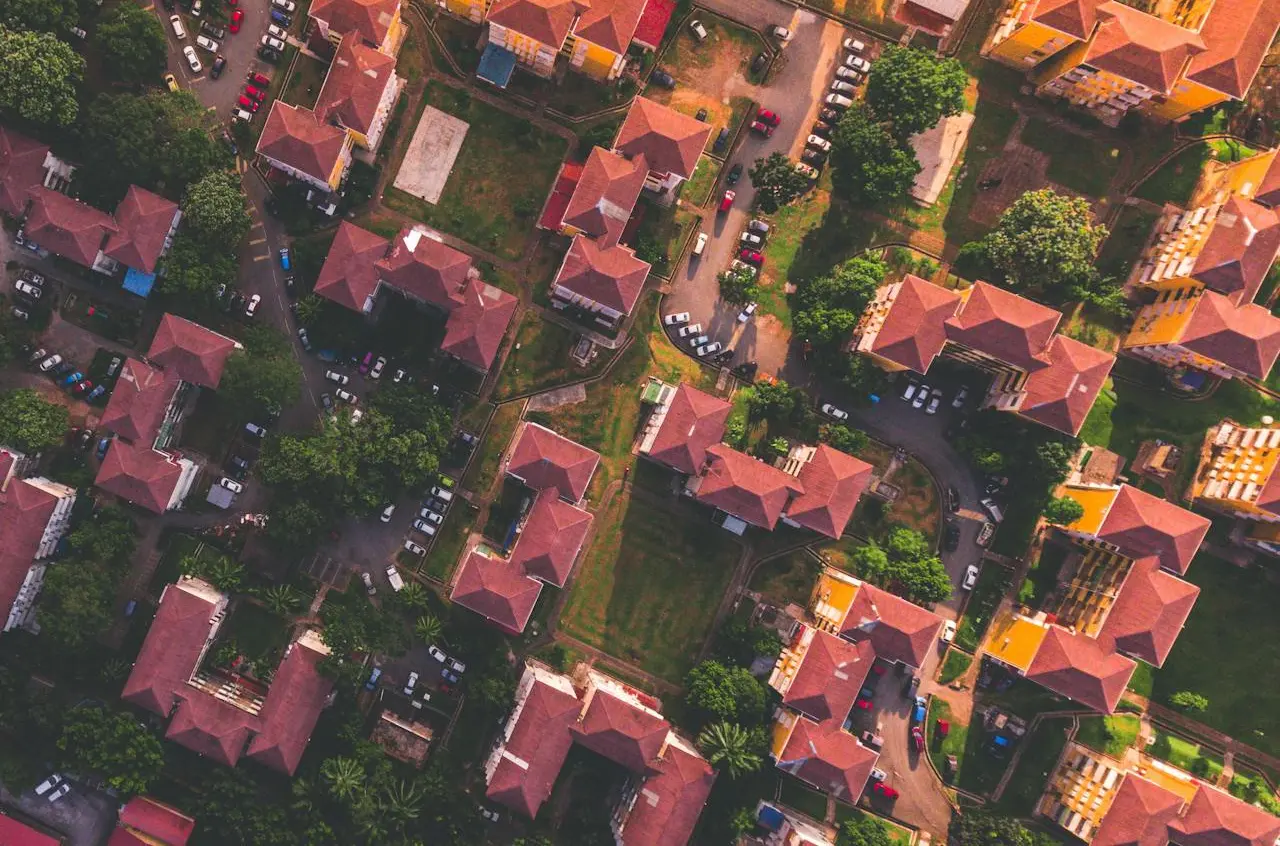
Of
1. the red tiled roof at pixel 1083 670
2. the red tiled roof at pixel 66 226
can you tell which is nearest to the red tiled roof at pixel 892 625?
the red tiled roof at pixel 1083 670

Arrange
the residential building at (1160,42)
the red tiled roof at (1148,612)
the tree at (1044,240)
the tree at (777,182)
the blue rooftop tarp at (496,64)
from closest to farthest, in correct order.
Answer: the residential building at (1160,42)
the red tiled roof at (1148,612)
the tree at (1044,240)
the tree at (777,182)
the blue rooftop tarp at (496,64)

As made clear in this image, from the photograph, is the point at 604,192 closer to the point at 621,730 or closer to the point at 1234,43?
the point at 621,730

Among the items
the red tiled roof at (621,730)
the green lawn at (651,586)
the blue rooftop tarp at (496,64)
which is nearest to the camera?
the red tiled roof at (621,730)

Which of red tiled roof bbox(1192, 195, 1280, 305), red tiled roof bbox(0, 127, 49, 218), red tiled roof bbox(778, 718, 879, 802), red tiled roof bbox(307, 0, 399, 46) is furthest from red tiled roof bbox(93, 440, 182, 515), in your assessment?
red tiled roof bbox(1192, 195, 1280, 305)

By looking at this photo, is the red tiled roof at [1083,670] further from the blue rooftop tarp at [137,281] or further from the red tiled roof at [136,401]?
the blue rooftop tarp at [137,281]

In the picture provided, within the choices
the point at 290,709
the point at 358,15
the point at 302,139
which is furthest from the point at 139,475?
the point at 358,15

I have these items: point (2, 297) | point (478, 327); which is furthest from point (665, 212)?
point (2, 297)

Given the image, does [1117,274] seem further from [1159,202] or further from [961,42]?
[961,42]
